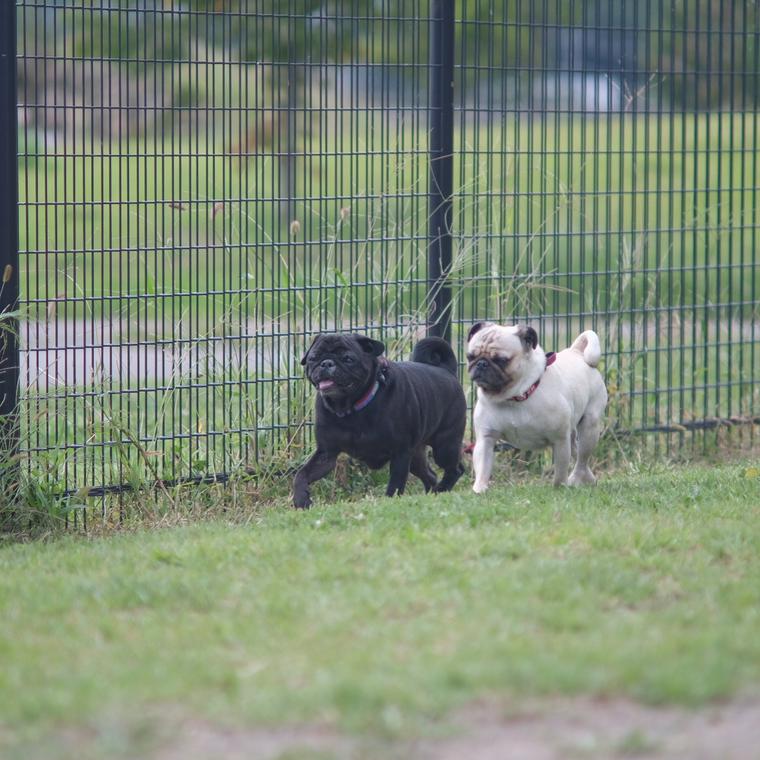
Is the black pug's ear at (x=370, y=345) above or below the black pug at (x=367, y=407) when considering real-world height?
above

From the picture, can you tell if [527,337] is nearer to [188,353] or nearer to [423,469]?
[423,469]

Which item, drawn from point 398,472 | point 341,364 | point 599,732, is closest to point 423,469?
A: point 398,472

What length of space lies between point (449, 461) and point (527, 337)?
128cm

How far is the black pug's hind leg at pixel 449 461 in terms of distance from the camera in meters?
8.09

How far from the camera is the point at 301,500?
24.3 ft

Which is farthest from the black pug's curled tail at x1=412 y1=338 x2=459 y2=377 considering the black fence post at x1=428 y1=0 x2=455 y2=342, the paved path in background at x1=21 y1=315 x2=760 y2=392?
the paved path in background at x1=21 y1=315 x2=760 y2=392

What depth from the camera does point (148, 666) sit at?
4.33 metres

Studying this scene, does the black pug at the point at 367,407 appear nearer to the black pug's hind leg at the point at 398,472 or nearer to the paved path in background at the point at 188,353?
the black pug's hind leg at the point at 398,472

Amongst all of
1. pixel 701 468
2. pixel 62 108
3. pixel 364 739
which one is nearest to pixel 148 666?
pixel 364 739

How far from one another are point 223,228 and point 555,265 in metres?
2.52

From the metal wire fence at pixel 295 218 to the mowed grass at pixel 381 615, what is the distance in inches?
54.4

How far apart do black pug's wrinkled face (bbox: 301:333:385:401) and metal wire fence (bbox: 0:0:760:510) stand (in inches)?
33.4

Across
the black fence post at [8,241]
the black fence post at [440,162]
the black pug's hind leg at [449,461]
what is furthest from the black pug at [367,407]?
the black fence post at [8,241]

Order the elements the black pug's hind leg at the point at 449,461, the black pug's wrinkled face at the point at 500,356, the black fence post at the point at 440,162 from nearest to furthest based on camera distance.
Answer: the black pug's wrinkled face at the point at 500,356 → the black pug's hind leg at the point at 449,461 → the black fence post at the point at 440,162
